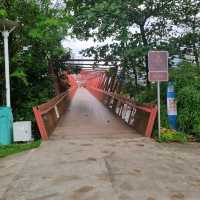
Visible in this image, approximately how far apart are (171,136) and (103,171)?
3.58m

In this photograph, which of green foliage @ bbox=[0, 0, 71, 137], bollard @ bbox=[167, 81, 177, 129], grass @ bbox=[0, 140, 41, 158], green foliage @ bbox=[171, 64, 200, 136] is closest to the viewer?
grass @ bbox=[0, 140, 41, 158]

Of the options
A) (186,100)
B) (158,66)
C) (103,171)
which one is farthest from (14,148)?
(186,100)

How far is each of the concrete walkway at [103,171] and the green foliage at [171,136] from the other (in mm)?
287

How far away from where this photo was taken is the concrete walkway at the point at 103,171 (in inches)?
200

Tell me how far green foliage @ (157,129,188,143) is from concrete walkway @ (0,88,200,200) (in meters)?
0.29

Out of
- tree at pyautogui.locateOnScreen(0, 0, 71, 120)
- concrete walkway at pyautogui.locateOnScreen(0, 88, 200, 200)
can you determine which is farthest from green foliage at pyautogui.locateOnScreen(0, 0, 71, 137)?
concrete walkway at pyautogui.locateOnScreen(0, 88, 200, 200)

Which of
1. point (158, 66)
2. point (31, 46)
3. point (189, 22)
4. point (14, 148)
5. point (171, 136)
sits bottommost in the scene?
point (14, 148)

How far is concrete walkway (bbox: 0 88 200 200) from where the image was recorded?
5.07 meters

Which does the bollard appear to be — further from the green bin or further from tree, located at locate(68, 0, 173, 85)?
the green bin

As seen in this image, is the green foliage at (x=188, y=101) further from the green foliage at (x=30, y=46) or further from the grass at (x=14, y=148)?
the green foliage at (x=30, y=46)

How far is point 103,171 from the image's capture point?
6.18 m

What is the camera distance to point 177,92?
33.3ft

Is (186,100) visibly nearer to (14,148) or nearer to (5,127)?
(14,148)

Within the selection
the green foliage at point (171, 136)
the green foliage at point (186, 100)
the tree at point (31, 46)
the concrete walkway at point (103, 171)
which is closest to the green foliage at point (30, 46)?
the tree at point (31, 46)
